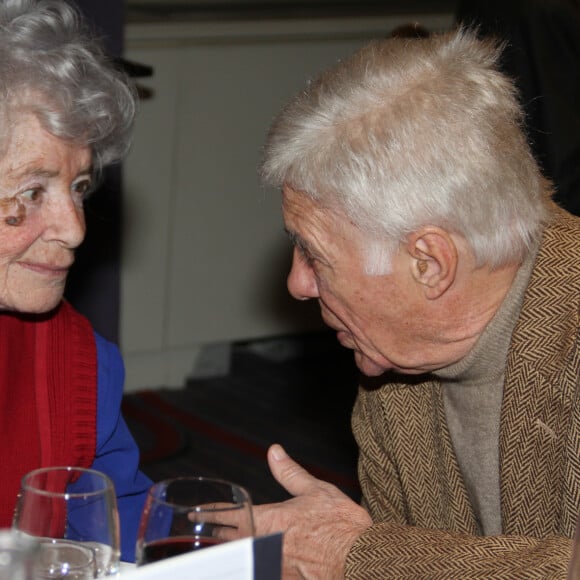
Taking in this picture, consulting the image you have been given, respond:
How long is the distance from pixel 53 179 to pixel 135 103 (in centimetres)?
27

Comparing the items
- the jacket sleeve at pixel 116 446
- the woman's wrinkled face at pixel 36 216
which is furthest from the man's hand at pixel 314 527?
the woman's wrinkled face at pixel 36 216

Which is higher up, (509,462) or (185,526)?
(185,526)

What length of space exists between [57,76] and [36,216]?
233 millimetres

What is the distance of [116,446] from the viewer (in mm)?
1927

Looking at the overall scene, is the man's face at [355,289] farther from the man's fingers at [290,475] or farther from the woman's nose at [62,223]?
the woman's nose at [62,223]

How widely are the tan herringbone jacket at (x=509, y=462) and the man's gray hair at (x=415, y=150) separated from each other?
108mm

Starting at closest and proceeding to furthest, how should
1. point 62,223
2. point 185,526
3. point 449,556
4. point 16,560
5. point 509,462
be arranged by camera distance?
point 16,560 < point 185,526 < point 449,556 < point 509,462 < point 62,223

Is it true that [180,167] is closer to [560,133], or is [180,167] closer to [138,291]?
[138,291]

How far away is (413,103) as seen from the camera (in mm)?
1590

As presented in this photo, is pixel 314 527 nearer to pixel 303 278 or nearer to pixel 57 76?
pixel 303 278

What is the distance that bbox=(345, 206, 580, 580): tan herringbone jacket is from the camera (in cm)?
Result: 147

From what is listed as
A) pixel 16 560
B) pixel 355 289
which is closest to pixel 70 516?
pixel 16 560

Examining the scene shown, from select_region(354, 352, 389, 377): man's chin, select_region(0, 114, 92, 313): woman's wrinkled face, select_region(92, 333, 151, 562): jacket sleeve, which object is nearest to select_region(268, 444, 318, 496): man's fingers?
select_region(354, 352, 389, 377): man's chin

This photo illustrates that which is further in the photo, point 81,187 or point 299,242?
point 81,187
